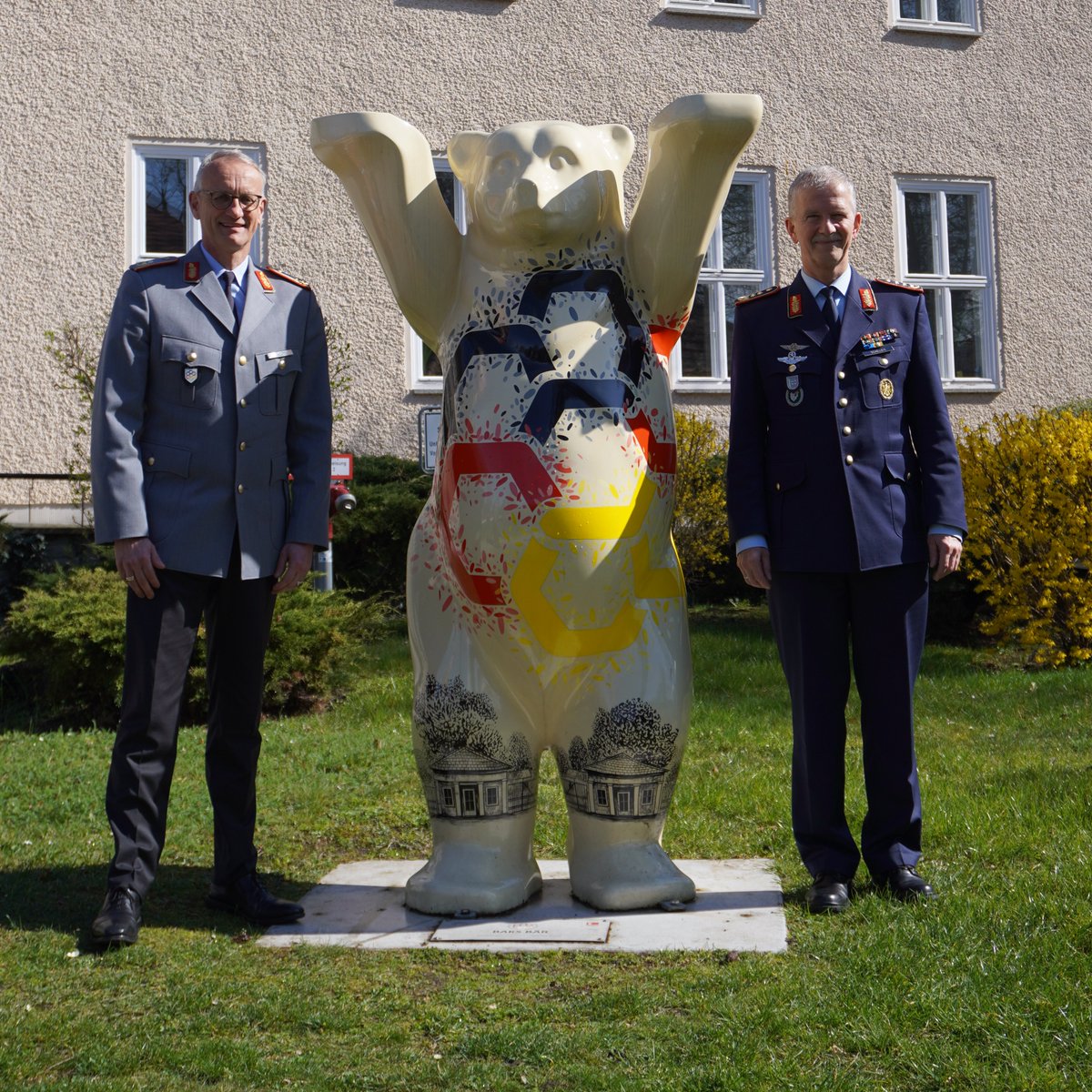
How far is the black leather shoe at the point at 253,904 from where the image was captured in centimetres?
377

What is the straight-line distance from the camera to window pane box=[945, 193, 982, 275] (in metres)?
12.5

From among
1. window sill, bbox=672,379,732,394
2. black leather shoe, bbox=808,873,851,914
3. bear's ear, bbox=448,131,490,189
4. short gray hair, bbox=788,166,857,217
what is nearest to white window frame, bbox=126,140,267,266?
window sill, bbox=672,379,732,394

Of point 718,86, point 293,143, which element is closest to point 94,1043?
point 293,143

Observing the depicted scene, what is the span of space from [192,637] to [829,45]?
10.3 m

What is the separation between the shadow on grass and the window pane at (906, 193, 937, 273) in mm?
10031

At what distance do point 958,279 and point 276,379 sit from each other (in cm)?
1008

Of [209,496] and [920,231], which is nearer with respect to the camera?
[209,496]

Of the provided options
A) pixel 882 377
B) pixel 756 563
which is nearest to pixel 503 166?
pixel 882 377

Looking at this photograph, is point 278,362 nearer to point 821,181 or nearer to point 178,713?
point 178,713

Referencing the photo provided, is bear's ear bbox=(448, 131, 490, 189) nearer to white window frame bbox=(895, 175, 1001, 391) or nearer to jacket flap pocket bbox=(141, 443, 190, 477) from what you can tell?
jacket flap pocket bbox=(141, 443, 190, 477)

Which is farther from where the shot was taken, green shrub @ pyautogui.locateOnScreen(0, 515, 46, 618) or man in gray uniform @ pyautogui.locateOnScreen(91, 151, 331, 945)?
green shrub @ pyautogui.locateOnScreen(0, 515, 46, 618)

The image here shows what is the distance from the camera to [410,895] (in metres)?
3.88

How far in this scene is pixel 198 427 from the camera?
370 cm

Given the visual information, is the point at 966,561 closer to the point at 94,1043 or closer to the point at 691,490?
the point at 691,490
